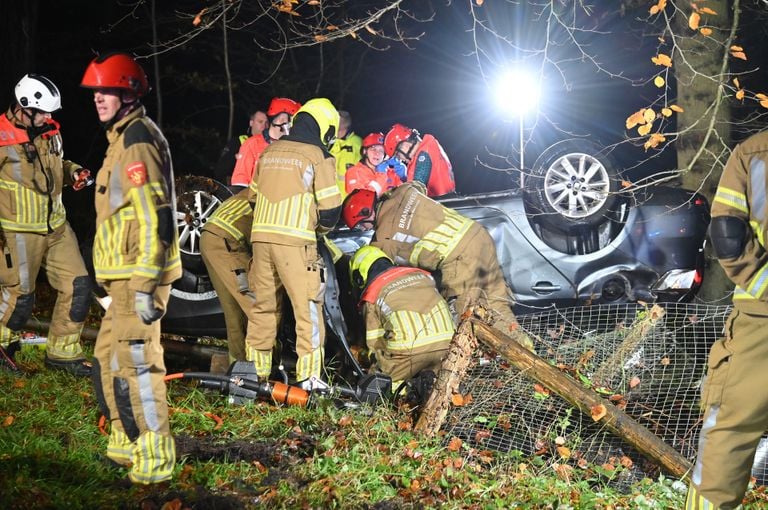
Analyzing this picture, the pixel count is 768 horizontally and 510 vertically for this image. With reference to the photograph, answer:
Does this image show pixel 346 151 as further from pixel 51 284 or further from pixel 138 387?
pixel 138 387

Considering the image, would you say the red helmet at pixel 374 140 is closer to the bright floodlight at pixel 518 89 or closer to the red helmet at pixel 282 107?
the red helmet at pixel 282 107

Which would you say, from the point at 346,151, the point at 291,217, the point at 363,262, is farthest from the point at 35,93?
the point at 346,151

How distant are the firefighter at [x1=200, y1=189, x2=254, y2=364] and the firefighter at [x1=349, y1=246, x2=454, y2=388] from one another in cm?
113

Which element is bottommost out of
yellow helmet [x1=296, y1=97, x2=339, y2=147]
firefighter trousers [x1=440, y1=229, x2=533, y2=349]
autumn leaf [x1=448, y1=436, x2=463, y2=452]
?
autumn leaf [x1=448, y1=436, x2=463, y2=452]

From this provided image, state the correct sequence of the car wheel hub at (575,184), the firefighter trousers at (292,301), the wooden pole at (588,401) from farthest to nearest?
the car wheel hub at (575,184)
the firefighter trousers at (292,301)
the wooden pole at (588,401)

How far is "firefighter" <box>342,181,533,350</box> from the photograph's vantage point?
6758 millimetres

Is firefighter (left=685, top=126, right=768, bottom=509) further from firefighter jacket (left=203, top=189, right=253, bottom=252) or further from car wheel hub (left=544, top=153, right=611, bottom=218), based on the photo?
firefighter jacket (left=203, top=189, right=253, bottom=252)

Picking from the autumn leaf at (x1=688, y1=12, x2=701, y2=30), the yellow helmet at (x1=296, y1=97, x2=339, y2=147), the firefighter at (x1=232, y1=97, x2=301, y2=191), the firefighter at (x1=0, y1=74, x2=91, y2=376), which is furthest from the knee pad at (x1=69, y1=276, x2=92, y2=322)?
the autumn leaf at (x1=688, y1=12, x2=701, y2=30)

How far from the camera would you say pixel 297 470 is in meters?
4.62

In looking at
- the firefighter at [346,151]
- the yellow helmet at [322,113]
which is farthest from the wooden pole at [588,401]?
the firefighter at [346,151]

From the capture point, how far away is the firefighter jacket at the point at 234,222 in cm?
674

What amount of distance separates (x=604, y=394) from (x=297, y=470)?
2.10 metres

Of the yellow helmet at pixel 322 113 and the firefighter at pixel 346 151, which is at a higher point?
the yellow helmet at pixel 322 113

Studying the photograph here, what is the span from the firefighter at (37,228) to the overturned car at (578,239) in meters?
0.88
